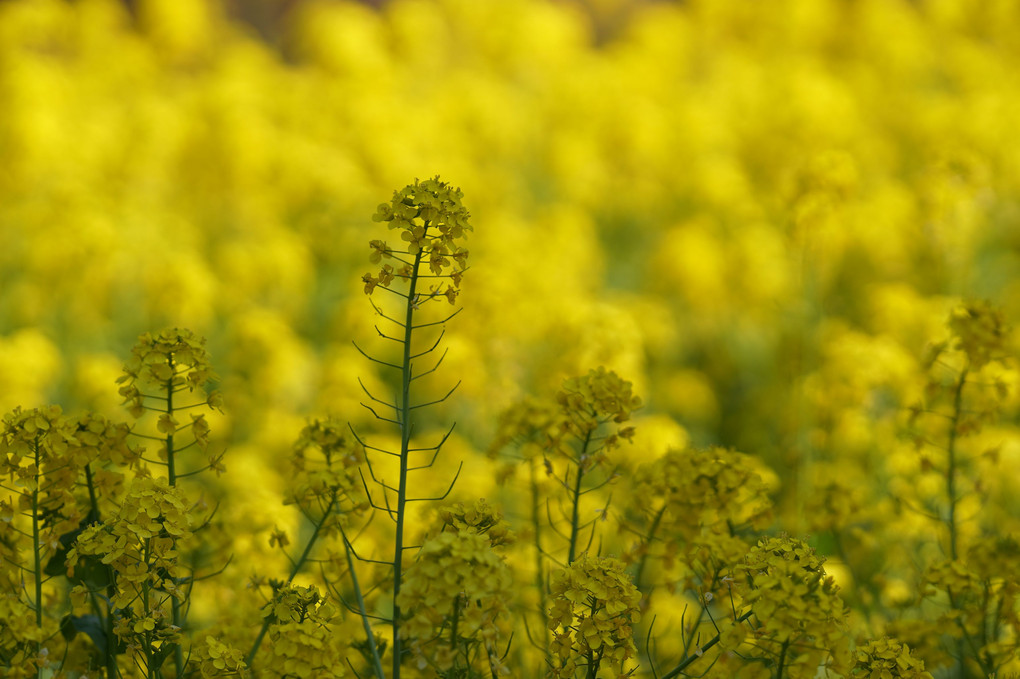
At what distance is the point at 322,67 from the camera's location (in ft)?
44.4

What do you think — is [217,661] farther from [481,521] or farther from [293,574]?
[481,521]

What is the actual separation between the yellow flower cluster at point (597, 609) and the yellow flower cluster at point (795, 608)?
247 mm

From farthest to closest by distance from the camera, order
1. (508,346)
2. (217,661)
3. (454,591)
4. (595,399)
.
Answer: (508,346)
(595,399)
(217,661)
(454,591)

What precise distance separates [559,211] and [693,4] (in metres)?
11.4

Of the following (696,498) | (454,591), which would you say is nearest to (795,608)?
(454,591)

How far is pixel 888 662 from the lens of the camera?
2.12 m

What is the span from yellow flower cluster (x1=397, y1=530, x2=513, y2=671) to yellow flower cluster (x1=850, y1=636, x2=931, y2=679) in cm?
78

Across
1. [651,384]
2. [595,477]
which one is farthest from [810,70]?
[595,477]

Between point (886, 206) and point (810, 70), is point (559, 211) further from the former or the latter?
point (810, 70)

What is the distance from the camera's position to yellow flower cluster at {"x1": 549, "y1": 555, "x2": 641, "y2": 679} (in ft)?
6.77

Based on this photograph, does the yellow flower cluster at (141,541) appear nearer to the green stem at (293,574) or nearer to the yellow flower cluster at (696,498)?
the green stem at (293,574)

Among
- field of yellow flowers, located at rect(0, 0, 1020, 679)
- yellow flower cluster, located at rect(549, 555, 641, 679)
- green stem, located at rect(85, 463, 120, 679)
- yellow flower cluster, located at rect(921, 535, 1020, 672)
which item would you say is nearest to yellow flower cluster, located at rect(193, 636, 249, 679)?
field of yellow flowers, located at rect(0, 0, 1020, 679)

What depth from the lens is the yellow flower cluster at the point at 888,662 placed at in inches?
82.1

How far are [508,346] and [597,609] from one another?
3.44 meters
